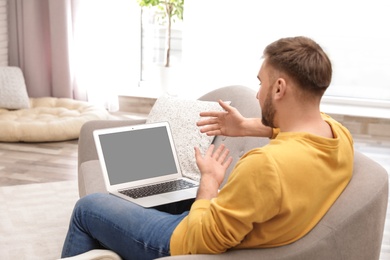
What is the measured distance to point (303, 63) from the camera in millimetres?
1541

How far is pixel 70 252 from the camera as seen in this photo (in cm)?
191

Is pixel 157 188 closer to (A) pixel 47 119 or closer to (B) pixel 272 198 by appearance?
(B) pixel 272 198

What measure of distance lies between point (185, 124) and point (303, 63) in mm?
1270

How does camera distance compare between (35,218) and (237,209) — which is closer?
(237,209)

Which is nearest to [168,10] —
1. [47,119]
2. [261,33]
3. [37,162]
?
[261,33]

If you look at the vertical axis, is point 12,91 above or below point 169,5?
below

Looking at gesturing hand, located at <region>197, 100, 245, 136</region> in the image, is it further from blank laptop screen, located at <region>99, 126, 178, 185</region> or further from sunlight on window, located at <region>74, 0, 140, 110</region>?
sunlight on window, located at <region>74, 0, 140, 110</region>

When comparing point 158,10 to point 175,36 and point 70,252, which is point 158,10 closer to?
point 175,36

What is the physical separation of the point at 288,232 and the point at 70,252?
73cm

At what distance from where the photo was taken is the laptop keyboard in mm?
2207

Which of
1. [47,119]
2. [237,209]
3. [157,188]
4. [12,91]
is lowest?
[47,119]

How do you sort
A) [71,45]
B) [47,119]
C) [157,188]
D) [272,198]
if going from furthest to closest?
[71,45] < [47,119] < [157,188] < [272,198]

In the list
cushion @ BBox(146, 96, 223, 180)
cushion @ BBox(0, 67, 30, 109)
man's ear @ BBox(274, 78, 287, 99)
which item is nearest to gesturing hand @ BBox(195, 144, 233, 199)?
man's ear @ BBox(274, 78, 287, 99)

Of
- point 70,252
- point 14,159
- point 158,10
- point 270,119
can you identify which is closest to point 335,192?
point 270,119
